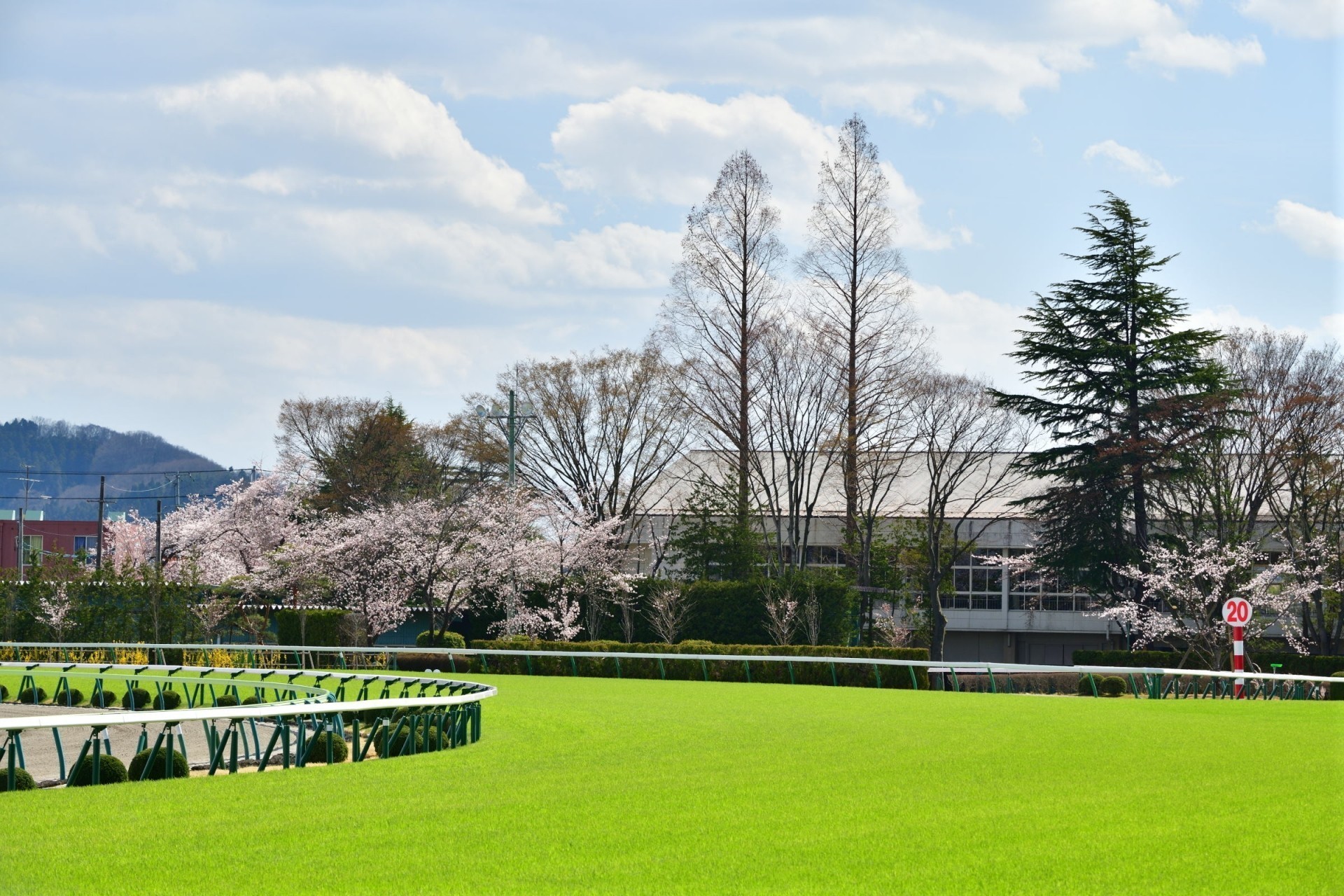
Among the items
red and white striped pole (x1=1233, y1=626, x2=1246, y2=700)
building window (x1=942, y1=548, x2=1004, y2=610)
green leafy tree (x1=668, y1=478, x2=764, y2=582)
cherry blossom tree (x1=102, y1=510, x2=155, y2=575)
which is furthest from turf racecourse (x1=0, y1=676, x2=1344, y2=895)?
cherry blossom tree (x1=102, y1=510, x2=155, y2=575)

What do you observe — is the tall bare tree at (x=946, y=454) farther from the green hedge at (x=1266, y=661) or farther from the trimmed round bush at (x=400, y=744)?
the trimmed round bush at (x=400, y=744)

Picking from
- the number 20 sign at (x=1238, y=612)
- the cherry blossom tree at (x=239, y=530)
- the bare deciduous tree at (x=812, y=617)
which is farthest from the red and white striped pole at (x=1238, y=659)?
the cherry blossom tree at (x=239, y=530)

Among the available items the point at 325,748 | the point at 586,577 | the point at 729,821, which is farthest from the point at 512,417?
the point at 729,821

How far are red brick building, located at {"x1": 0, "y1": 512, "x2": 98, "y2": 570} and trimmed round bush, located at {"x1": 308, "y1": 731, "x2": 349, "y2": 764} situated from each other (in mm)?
85084

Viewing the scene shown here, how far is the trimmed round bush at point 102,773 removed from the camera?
1093 cm

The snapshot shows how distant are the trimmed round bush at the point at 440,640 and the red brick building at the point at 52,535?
61189 mm

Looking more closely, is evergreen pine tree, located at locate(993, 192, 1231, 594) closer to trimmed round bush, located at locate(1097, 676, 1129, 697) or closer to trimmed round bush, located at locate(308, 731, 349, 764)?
trimmed round bush, located at locate(1097, 676, 1129, 697)

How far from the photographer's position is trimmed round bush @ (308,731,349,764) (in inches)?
523

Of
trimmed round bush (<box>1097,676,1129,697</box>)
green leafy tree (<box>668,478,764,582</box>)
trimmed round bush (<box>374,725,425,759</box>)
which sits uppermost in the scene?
green leafy tree (<box>668,478,764,582</box>)

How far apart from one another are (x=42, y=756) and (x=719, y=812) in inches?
375

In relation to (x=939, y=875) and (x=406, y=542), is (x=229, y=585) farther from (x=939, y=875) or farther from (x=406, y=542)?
(x=939, y=875)

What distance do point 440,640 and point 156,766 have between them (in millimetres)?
27498

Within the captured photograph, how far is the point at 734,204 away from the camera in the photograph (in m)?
46.3

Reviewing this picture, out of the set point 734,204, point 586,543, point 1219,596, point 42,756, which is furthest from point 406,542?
point 42,756
